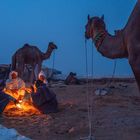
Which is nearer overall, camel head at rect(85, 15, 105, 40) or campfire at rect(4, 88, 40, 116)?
camel head at rect(85, 15, 105, 40)

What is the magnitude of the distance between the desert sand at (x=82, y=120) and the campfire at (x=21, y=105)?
0.23 ft

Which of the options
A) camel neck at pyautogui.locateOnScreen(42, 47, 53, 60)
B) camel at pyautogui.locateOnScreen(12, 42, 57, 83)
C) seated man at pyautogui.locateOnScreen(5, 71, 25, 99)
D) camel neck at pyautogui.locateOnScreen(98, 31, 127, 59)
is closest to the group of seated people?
seated man at pyautogui.locateOnScreen(5, 71, 25, 99)

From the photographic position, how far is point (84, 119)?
10.1 metres

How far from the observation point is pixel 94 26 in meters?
8.46

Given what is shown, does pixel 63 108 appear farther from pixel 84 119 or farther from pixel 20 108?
pixel 84 119

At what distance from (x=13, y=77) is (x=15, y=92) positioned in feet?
1.52

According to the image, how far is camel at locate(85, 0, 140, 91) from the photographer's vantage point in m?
7.44

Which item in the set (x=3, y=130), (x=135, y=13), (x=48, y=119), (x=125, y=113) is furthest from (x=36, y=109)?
(x=3, y=130)

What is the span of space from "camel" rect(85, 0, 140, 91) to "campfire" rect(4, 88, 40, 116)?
11.0 feet

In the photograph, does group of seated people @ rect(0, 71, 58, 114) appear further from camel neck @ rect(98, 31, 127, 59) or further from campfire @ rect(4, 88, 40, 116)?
camel neck @ rect(98, 31, 127, 59)

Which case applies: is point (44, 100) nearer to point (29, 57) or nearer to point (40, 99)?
point (40, 99)

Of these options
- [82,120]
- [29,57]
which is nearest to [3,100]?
[82,120]

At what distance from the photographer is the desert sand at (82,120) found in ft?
27.8

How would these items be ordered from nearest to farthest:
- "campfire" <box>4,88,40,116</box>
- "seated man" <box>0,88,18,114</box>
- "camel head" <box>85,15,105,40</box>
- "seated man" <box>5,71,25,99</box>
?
"camel head" <box>85,15,105,40</box> → "seated man" <box>0,88,18,114</box> → "campfire" <box>4,88,40,116</box> → "seated man" <box>5,71,25,99</box>
